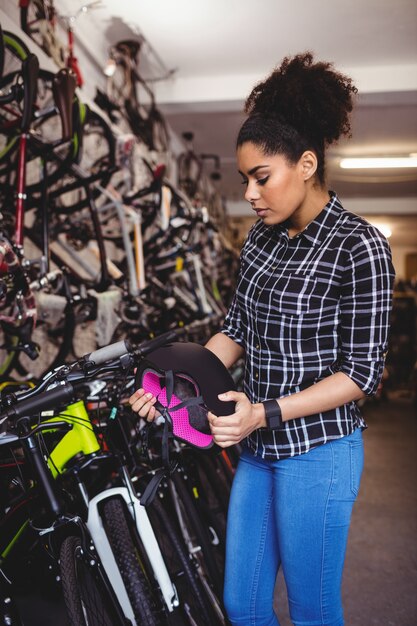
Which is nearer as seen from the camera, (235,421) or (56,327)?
(235,421)

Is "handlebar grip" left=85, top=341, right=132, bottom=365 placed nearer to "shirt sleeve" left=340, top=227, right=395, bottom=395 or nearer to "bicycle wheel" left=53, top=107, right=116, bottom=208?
"shirt sleeve" left=340, top=227, right=395, bottom=395

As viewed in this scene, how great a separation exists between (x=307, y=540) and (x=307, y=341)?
46 centimetres

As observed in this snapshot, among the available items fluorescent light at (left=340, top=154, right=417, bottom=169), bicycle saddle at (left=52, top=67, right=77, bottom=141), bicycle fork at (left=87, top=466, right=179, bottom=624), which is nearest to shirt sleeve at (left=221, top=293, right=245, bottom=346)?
bicycle fork at (left=87, top=466, right=179, bottom=624)

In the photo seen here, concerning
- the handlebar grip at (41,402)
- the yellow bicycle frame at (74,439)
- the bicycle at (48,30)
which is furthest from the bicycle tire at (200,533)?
the bicycle at (48,30)

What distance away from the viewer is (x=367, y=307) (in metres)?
1.18

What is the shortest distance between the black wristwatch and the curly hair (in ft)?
1.84

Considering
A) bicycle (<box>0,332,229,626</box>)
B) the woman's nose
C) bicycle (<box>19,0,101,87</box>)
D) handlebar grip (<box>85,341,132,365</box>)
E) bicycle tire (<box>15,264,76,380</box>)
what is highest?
bicycle (<box>19,0,101,87</box>)

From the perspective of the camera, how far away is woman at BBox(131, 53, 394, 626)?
1.19 metres

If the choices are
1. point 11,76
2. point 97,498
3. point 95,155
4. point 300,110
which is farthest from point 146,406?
point 95,155

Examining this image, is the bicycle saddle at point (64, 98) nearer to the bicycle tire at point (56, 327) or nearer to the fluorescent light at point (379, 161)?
the bicycle tire at point (56, 327)

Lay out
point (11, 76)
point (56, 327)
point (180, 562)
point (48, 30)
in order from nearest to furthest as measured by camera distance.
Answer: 1. point (180, 562)
2. point (11, 76)
3. point (56, 327)
4. point (48, 30)

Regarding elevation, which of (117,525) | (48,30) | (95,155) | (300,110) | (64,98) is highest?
(48,30)

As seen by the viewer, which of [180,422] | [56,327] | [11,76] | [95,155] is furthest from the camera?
[95,155]

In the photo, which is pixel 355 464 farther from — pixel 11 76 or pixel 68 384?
Result: pixel 11 76
